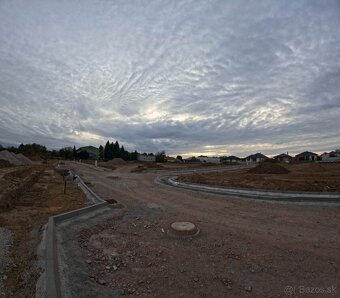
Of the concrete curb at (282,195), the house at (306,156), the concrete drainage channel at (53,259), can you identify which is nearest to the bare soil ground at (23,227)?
the concrete drainage channel at (53,259)

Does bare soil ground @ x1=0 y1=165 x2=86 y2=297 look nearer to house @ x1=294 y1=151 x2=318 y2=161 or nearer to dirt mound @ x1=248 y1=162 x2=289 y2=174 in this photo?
dirt mound @ x1=248 y1=162 x2=289 y2=174

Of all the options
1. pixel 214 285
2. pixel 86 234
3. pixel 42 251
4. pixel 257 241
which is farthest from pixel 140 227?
pixel 214 285

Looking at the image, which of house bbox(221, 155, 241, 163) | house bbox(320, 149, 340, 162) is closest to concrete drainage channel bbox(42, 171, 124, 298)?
house bbox(320, 149, 340, 162)

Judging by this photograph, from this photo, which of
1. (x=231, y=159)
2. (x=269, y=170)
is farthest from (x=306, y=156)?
(x=269, y=170)

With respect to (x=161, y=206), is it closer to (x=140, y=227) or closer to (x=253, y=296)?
(x=140, y=227)

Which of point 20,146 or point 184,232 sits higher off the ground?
point 20,146

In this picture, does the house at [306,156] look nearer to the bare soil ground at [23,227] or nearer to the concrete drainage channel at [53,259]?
the bare soil ground at [23,227]

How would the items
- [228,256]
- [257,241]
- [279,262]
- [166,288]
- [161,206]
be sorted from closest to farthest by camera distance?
[166,288] → [279,262] → [228,256] → [257,241] → [161,206]

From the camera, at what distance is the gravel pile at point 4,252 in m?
5.14

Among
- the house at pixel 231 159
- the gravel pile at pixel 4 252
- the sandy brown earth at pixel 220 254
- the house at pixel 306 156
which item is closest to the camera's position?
the sandy brown earth at pixel 220 254

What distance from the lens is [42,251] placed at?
631 centimetres

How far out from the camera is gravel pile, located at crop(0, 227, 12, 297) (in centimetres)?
514

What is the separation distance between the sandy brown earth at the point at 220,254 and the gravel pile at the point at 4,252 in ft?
5.49

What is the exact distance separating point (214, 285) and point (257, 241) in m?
2.86
